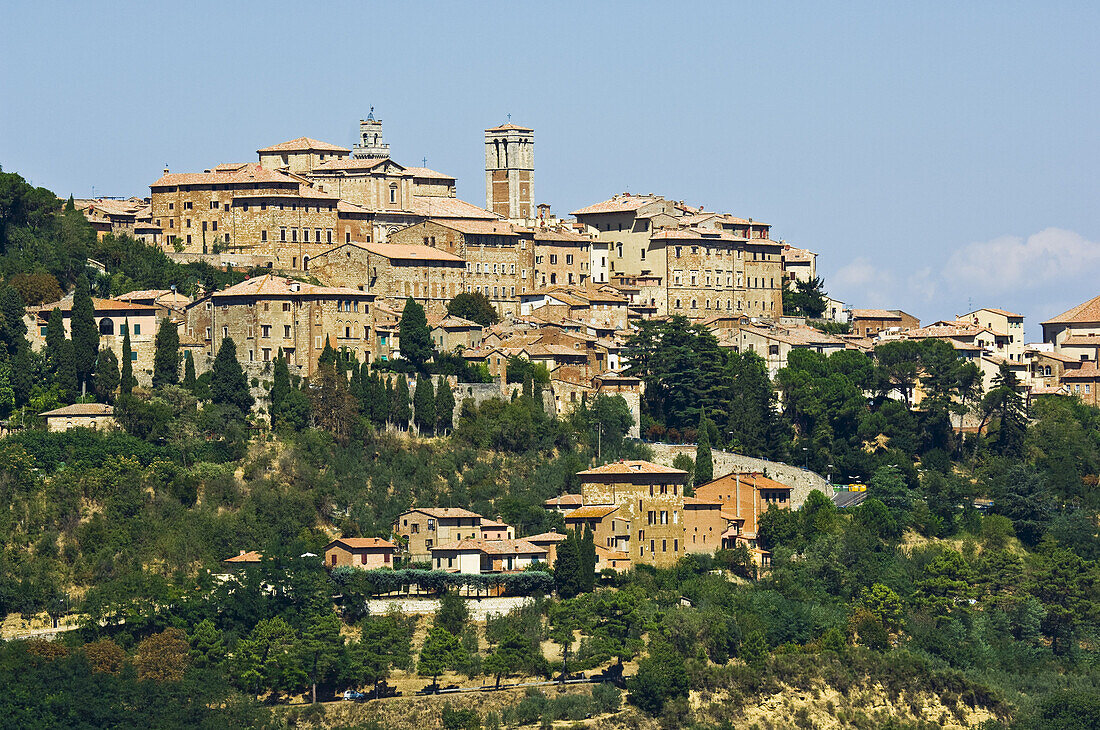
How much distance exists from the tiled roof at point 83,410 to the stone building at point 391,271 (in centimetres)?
1584

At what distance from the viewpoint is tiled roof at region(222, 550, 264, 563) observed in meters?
71.0

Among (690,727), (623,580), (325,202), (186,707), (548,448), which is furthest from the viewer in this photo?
(325,202)

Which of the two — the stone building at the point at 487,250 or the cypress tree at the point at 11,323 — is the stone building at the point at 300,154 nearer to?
the stone building at the point at 487,250

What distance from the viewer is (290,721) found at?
2547 inches

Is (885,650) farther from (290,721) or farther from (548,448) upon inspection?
(290,721)

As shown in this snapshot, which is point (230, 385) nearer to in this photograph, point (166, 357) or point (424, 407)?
point (166, 357)

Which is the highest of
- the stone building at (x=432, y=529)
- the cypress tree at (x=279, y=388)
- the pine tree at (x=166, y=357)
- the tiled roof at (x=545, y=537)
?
the pine tree at (x=166, y=357)

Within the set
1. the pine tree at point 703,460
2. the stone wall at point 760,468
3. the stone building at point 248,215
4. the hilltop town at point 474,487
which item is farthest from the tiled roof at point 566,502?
the stone building at point 248,215

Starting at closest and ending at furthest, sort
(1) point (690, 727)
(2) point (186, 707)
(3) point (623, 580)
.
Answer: (2) point (186, 707) < (1) point (690, 727) < (3) point (623, 580)

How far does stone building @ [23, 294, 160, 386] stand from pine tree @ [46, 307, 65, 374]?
0.56 metres

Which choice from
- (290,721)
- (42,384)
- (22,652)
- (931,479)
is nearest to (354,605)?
(290,721)

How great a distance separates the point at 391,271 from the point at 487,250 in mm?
8135

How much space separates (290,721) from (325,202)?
112ft

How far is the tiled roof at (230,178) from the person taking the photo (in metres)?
93.7
